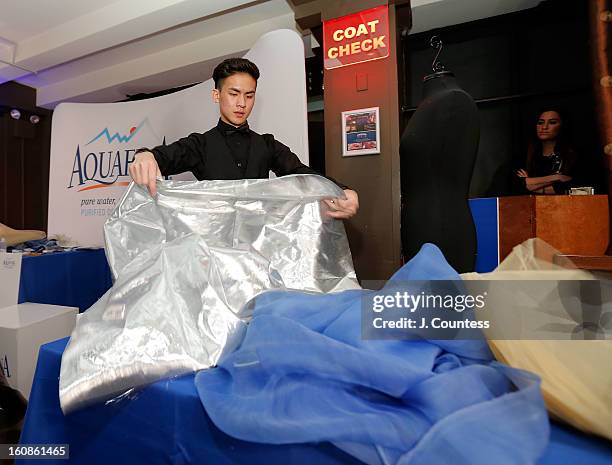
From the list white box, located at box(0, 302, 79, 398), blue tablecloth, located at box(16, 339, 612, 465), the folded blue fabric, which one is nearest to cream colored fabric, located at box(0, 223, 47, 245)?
white box, located at box(0, 302, 79, 398)

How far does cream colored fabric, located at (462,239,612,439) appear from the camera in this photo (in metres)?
0.39

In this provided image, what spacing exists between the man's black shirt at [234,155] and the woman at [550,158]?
5.54ft

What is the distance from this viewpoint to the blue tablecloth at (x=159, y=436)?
1.32ft

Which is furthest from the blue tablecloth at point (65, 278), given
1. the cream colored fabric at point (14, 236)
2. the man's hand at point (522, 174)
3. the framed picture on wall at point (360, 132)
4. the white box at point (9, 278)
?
the man's hand at point (522, 174)

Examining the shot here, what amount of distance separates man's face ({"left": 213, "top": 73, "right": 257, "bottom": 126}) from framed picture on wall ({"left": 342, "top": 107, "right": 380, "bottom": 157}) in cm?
69

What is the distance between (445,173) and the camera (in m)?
0.97

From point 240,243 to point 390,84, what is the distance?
1.34m

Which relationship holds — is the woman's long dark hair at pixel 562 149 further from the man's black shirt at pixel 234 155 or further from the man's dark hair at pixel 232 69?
the man's dark hair at pixel 232 69

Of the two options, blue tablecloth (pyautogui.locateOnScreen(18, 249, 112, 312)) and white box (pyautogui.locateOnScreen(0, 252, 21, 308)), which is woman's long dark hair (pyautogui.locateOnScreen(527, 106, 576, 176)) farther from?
white box (pyautogui.locateOnScreen(0, 252, 21, 308))

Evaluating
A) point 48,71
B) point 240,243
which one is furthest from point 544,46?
point 48,71

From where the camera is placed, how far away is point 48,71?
380cm

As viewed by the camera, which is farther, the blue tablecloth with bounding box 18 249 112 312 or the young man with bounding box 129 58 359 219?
the blue tablecloth with bounding box 18 249 112 312

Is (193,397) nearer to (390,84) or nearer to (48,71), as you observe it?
(390,84)

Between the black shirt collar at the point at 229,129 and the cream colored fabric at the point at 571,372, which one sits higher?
the black shirt collar at the point at 229,129
